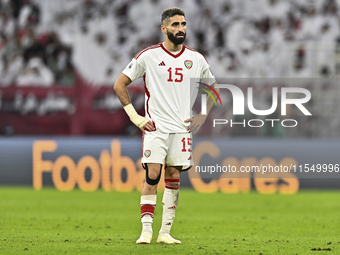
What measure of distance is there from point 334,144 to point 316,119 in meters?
0.58

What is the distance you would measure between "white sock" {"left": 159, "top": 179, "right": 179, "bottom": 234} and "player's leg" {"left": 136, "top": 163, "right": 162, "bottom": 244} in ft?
0.47

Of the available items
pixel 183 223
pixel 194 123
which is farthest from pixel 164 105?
pixel 183 223

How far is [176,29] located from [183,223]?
114 inches

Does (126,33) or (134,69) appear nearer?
(134,69)

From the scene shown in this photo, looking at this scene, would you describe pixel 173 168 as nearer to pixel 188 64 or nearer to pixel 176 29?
pixel 188 64

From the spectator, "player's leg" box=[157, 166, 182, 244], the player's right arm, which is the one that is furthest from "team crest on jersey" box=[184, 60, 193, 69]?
the spectator

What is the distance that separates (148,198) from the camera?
4.97 meters

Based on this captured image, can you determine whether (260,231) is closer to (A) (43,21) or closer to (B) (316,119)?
(B) (316,119)

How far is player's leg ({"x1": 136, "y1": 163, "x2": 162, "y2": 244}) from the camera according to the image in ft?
16.2

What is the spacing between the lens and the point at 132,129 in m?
12.7

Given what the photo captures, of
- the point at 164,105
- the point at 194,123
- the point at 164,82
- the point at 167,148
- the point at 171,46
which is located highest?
the point at 171,46

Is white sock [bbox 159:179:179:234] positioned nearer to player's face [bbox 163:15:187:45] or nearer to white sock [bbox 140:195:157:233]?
white sock [bbox 140:195:157:233]

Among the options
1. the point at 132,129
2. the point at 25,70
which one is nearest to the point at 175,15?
the point at 132,129

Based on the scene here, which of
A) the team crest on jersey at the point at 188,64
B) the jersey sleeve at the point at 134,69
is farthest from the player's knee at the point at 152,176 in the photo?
the team crest on jersey at the point at 188,64
